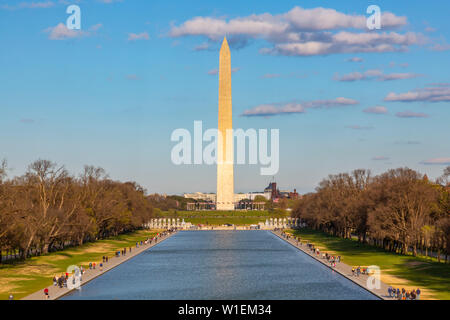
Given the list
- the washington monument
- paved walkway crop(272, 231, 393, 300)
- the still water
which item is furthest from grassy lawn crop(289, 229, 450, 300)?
the washington monument

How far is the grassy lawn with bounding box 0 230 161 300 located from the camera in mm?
52653

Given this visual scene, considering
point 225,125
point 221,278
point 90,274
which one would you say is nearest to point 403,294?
point 221,278

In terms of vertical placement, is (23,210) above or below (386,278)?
above

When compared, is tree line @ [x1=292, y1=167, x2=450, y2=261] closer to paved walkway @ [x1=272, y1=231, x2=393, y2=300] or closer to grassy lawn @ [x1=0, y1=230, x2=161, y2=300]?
paved walkway @ [x1=272, y1=231, x2=393, y2=300]

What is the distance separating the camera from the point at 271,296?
48844 mm

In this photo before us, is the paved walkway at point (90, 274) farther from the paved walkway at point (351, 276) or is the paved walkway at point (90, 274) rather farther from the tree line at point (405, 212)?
the tree line at point (405, 212)

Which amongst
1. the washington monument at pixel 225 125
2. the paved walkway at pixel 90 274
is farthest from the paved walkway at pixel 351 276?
the washington monument at pixel 225 125

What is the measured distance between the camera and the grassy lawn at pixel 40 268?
52.7 meters

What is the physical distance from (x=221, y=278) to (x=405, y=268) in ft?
62.2

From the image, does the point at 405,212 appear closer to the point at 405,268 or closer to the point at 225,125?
the point at 405,268
